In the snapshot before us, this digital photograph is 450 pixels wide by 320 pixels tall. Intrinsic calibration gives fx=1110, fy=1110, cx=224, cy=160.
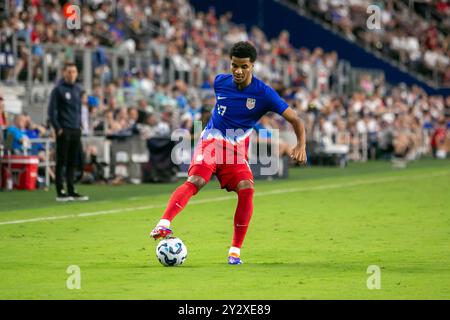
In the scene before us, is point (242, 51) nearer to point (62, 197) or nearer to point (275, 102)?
point (275, 102)

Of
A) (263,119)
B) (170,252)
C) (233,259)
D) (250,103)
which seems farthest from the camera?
(263,119)

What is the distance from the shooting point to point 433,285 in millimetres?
9523

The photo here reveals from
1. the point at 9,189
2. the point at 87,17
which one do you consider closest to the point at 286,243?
the point at 9,189

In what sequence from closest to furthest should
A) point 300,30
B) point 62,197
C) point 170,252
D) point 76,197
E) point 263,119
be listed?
point 170,252 < point 62,197 < point 76,197 < point 263,119 < point 300,30

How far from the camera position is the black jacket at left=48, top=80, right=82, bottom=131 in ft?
61.4

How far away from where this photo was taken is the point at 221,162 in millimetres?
11102

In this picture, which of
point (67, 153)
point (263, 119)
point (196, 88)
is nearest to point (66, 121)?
point (67, 153)

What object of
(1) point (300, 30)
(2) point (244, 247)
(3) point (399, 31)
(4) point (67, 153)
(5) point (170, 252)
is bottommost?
(2) point (244, 247)

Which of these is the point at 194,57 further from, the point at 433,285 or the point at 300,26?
the point at 433,285

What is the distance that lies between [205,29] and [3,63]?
1288 cm

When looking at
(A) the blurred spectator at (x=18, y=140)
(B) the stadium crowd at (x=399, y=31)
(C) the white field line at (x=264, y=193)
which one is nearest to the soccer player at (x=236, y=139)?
(C) the white field line at (x=264, y=193)

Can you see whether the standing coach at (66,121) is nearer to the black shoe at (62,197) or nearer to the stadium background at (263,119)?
the black shoe at (62,197)

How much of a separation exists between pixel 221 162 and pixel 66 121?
325 inches

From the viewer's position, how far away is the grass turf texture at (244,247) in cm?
930
